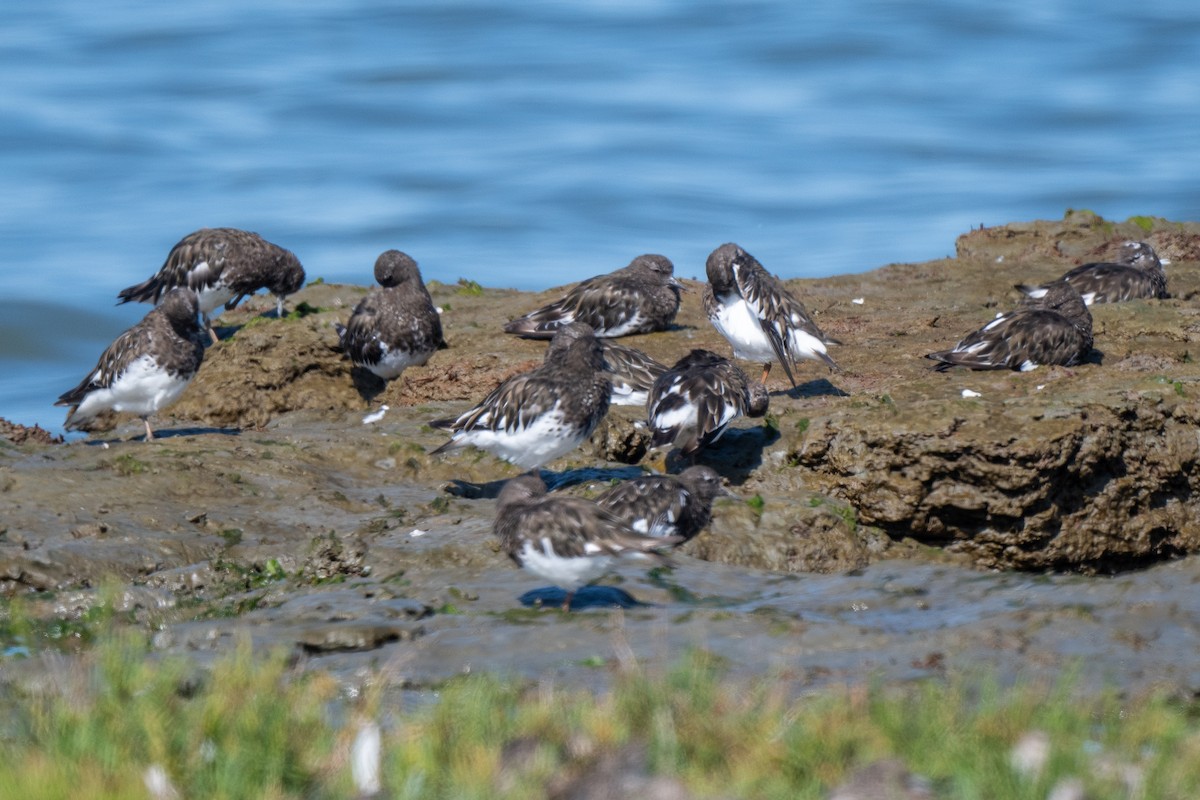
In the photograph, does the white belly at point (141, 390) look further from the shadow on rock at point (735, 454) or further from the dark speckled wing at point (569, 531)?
the dark speckled wing at point (569, 531)

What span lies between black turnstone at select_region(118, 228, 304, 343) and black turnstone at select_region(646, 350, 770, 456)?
7.46 m

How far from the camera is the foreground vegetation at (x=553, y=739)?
5898 mm

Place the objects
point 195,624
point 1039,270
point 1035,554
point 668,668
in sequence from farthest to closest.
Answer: point 1039,270 < point 1035,554 < point 195,624 < point 668,668

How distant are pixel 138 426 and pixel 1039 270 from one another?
11.9 m

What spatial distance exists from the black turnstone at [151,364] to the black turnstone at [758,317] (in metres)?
5.06

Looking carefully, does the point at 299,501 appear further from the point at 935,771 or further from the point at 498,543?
the point at 935,771

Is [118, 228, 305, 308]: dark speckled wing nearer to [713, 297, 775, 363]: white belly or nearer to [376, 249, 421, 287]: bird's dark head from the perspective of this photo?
[376, 249, 421, 287]: bird's dark head

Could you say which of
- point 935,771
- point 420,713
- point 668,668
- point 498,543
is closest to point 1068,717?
point 935,771

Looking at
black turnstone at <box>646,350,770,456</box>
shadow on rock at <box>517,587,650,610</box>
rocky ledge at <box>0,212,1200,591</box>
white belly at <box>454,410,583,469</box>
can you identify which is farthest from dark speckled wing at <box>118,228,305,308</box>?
shadow on rock at <box>517,587,650,610</box>

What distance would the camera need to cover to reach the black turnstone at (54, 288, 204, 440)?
47.4 ft

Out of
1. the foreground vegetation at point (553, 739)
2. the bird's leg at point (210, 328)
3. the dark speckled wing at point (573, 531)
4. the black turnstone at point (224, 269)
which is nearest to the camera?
the foreground vegetation at point (553, 739)

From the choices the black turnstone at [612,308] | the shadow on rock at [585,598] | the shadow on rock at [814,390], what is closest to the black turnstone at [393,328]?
the black turnstone at [612,308]

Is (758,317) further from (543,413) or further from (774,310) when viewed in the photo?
(543,413)

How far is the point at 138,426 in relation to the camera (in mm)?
15836
